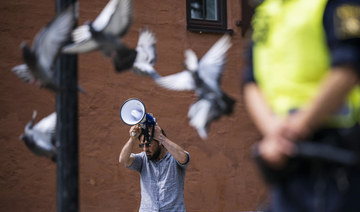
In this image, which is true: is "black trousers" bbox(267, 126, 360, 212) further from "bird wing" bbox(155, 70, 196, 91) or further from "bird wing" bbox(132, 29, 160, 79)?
"bird wing" bbox(132, 29, 160, 79)

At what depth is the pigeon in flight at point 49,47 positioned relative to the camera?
246 cm

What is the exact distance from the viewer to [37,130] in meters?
3.12

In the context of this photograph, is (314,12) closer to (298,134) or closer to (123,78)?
(298,134)

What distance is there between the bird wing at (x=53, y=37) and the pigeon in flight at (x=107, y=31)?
6cm

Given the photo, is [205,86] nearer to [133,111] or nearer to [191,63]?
[191,63]

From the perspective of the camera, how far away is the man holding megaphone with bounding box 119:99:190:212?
480cm

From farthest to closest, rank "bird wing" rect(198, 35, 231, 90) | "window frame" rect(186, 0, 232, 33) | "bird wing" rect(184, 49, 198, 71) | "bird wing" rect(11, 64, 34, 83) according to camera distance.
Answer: "window frame" rect(186, 0, 232, 33) → "bird wing" rect(184, 49, 198, 71) → "bird wing" rect(198, 35, 231, 90) → "bird wing" rect(11, 64, 34, 83)

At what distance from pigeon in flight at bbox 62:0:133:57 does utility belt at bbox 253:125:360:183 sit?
45.9 inches

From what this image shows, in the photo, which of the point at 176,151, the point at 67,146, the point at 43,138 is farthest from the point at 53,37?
the point at 176,151

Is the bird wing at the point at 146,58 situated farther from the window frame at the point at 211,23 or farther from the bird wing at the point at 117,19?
the window frame at the point at 211,23

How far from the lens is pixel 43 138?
3.00m

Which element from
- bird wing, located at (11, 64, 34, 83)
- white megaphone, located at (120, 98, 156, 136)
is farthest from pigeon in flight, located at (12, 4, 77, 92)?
white megaphone, located at (120, 98, 156, 136)

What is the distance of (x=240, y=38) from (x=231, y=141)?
62.7 inches

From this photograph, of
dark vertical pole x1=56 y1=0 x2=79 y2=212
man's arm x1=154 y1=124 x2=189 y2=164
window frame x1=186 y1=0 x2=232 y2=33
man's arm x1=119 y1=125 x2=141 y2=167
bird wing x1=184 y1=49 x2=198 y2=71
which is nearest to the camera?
dark vertical pole x1=56 y1=0 x2=79 y2=212
